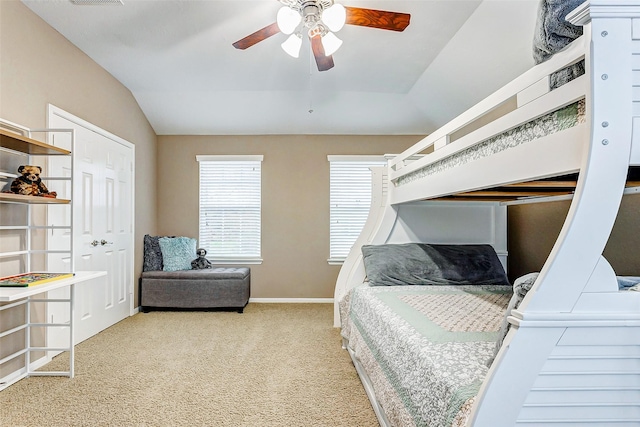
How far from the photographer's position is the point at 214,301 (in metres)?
4.43

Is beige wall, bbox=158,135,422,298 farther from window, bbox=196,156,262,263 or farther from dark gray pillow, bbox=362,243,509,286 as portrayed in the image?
dark gray pillow, bbox=362,243,509,286

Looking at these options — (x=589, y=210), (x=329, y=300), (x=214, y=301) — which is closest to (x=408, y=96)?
(x=329, y=300)

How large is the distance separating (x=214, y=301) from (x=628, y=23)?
14.1 feet

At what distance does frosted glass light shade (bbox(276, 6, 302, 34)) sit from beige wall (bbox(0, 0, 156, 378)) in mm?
1844

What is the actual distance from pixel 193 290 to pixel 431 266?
2740 mm

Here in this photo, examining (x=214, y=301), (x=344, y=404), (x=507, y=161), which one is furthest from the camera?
(x=214, y=301)

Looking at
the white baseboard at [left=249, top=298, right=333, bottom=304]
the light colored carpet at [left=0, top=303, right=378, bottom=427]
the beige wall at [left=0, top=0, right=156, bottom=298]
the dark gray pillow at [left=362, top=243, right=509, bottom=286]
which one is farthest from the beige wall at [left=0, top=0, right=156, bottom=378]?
the dark gray pillow at [left=362, top=243, right=509, bottom=286]

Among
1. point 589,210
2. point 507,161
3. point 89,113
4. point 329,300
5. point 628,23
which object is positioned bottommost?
point 329,300

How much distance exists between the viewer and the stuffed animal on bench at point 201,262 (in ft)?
15.8

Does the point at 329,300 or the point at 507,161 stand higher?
the point at 507,161

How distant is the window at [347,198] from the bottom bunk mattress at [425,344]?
7.22 ft

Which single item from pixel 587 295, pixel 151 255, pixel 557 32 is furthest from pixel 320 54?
pixel 151 255

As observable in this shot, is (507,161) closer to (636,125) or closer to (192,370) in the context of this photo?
(636,125)

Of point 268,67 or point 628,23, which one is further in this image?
point 268,67
